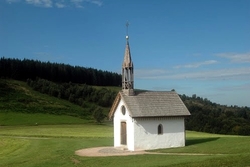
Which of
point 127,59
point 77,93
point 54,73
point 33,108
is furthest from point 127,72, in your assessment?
point 54,73

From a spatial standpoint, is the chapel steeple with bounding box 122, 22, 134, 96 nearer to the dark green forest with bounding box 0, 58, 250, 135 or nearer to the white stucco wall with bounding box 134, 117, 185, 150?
the white stucco wall with bounding box 134, 117, 185, 150

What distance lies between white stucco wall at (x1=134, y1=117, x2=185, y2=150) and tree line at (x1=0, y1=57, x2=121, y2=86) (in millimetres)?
122706

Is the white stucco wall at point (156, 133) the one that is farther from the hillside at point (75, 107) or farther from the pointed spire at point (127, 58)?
the hillside at point (75, 107)

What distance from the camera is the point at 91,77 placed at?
6703 inches

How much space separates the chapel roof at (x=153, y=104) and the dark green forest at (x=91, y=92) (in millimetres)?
49630

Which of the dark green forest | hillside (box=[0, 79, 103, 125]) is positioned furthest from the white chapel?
hillside (box=[0, 79, 103, 125])

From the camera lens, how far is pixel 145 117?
3459cm

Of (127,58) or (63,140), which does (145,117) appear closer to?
(127,58)

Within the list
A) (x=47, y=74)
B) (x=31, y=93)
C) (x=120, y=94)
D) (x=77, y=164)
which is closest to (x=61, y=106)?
(x=31, y=93)

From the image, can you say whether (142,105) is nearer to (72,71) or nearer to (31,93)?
(31,93)

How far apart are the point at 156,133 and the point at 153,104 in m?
3.10

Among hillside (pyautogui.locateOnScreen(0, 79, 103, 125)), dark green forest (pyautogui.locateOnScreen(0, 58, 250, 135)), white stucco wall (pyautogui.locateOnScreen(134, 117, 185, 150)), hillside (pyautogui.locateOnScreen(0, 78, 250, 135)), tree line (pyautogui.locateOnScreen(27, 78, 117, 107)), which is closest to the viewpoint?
white stucco wall (pyautogui.locateOnScreen(134, 117, 185, 150))

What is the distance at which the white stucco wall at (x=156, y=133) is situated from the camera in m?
34.4

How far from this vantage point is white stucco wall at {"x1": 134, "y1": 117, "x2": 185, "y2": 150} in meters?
34.4
